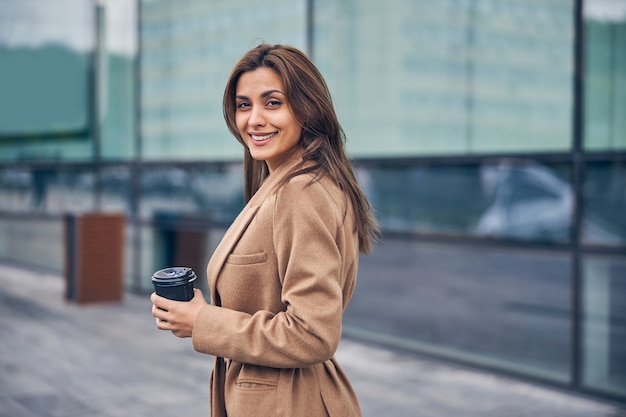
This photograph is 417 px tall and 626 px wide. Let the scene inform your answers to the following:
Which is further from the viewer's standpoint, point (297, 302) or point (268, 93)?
point (268, 93)

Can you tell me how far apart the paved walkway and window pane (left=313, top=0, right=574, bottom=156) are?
1.89 m

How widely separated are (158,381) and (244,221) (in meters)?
3.99

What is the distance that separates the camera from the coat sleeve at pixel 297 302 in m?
1.70

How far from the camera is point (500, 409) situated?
4.89 meters

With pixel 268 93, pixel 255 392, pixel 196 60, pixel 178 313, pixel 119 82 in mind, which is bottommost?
pixel 255 392

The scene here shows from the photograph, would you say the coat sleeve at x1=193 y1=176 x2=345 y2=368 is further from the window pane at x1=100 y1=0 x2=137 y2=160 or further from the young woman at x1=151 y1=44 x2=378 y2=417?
the window pane at x1=100 y1=0 x2=137 y2=160

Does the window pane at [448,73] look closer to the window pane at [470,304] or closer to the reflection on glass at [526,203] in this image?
the reflection on glass at [526,203]

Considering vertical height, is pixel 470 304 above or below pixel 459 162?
below

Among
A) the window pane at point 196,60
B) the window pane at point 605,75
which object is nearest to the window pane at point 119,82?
the window pane at point 196,60

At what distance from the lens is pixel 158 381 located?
5.52 m

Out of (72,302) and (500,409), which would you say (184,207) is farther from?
(500,409)

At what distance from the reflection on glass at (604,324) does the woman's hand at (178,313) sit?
4.10m

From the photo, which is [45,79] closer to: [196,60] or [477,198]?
[196,60]

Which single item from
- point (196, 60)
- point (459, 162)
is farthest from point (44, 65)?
point (459, 162)
